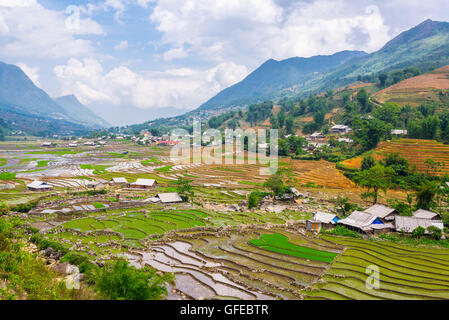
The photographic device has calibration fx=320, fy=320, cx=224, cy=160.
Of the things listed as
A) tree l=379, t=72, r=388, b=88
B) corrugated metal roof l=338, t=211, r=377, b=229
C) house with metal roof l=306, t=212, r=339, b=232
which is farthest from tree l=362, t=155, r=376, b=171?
tree l=379, t=72, r=388, b=88

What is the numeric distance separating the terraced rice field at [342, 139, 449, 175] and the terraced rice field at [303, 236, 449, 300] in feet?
107

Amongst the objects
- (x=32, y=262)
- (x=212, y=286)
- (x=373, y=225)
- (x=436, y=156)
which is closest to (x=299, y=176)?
(x=436, y=156)

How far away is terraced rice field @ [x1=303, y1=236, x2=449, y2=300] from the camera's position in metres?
20.2

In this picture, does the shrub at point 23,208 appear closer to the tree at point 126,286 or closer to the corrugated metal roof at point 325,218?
the tree at point 126,286

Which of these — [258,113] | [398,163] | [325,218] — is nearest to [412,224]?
[325,218]

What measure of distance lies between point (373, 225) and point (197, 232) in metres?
18.1

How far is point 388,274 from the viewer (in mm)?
23125

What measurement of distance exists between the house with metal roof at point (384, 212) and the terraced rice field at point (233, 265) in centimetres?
1007

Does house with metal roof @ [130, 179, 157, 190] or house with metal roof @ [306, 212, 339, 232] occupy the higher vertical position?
house with metal roof @ [130, 179, 157, 190]

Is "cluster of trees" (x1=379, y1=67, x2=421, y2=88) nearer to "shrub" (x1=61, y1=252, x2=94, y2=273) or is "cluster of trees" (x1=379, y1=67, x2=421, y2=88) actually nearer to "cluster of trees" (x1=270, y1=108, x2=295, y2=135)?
"cluster of trees" (x1=270, y1=108, x2=295, y2=135)

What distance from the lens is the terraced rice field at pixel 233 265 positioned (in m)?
21.4

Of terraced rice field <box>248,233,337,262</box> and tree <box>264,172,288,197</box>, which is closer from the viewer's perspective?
terraced rice field <box>248,233,337,262</box>

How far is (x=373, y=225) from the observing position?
33.0m
